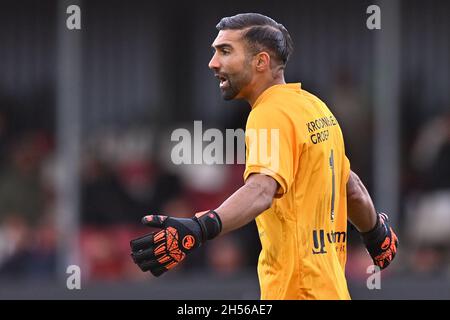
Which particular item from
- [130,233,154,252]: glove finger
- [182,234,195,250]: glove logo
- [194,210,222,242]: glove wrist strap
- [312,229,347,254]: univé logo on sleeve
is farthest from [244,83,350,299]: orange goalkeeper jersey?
[130,233,154,252]: glove finger

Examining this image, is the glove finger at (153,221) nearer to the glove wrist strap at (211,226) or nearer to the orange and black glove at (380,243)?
the glove wrist strap at (211,226)

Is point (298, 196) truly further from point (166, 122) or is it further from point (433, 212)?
point (166, 122)

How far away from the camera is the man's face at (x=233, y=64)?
519cm

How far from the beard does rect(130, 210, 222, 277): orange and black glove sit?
0.67 m

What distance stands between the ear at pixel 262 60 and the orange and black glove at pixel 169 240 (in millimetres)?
772

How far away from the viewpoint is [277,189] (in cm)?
487

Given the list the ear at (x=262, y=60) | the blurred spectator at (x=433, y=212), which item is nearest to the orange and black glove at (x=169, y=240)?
the ear at (x=262, y=60)

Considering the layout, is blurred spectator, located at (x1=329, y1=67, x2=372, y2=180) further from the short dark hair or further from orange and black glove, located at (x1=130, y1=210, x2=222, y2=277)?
orange and black glove, located at (x1=130, y1=210, x2=222, y2=277)

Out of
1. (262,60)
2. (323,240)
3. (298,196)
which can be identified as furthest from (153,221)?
(262,60)

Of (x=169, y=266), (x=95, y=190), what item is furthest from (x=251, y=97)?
(x=95, y=190)

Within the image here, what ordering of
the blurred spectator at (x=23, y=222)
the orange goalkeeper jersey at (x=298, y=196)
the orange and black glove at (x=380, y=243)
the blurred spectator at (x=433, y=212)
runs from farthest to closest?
1. the blurred spectator at (x=433, y=212)
2. the blurred spectator at (x=23, y=222)
3. the orange and black glove at (x=380, y=243)
4. the orange goalkeeper jersey at (x=298, y=196)

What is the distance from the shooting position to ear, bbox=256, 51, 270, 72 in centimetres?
521

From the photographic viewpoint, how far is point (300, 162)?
501cm
